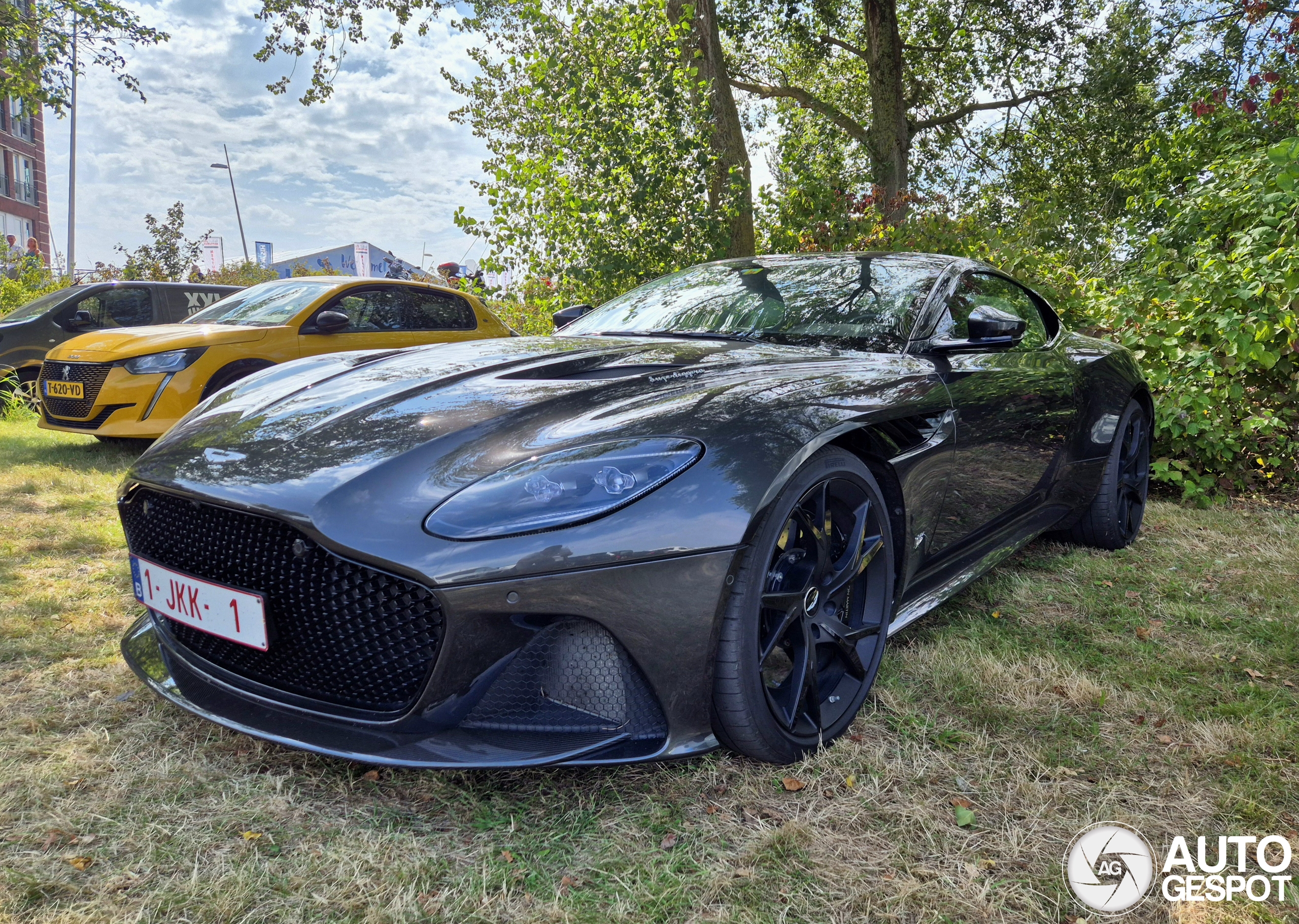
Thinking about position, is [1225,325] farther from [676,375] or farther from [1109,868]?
[1109,868]

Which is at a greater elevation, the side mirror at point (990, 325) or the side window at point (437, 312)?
the side window at point (437, 312)

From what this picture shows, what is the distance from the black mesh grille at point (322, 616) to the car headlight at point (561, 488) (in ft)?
0.50

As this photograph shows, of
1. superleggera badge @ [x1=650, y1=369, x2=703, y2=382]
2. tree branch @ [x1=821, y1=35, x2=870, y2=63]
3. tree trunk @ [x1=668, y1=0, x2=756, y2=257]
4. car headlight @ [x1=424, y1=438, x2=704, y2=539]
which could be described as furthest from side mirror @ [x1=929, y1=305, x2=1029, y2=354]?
tree branch @ [x1=821, y1=35, x2=870, y2=63]

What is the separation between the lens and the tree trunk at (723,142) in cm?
667

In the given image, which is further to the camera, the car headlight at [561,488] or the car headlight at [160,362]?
the car headlight at [160,362]

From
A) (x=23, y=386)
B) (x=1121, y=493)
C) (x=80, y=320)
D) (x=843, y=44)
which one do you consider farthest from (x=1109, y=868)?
(x=843, y=44)

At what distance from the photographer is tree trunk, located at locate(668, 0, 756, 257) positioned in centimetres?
667

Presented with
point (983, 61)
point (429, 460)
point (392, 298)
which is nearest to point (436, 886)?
point (429, 460)

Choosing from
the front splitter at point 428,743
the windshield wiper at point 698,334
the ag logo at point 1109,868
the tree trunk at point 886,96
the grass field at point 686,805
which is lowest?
the ag logo at point 1109,868

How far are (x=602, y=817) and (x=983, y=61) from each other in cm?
1700

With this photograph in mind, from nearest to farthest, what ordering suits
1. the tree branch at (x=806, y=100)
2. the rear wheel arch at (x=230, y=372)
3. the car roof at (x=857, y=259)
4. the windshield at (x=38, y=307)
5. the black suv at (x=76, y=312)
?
1. the car roof at (x=857, y=259)
2. the rear wheel arch at (x=230, y=372)
3. the black suv at (x=76, y=312)
4. the windshield at (x=38, y=307)
5. the tree branch at (x=806, y=100)

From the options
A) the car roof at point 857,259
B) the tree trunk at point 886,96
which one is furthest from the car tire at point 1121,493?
the tree trunk at point 886,96

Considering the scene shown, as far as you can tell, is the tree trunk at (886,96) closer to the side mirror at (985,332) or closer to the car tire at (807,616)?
the side mirror at (985,332)

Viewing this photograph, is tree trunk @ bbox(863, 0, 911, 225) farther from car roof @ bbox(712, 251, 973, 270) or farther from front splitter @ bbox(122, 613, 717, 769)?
front splitter @ bbox(122, 613, 717, 769)
